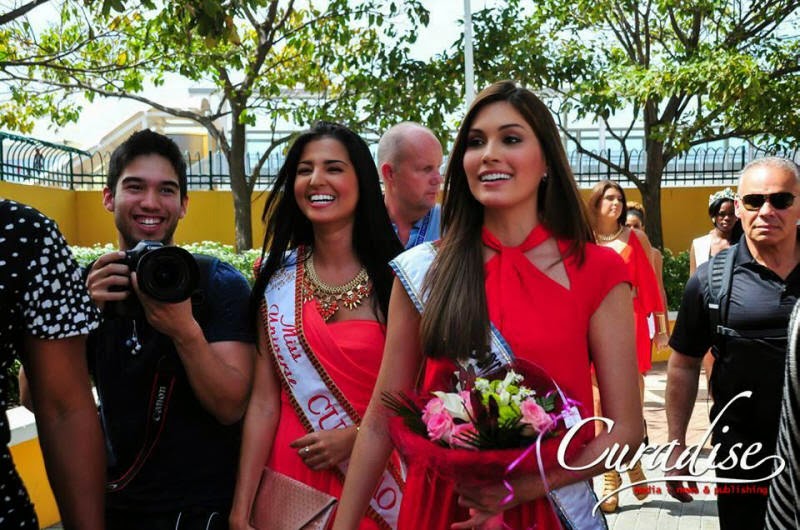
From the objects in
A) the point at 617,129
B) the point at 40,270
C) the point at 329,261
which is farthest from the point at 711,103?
the point at 40,270

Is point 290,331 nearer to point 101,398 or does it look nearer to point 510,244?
point 101,398

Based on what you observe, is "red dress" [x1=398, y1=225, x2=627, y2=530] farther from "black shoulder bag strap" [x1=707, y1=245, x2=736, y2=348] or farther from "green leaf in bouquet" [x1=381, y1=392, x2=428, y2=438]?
"black shoulder bag strap" [x1=707, y1=245, x2=736, y2=348]

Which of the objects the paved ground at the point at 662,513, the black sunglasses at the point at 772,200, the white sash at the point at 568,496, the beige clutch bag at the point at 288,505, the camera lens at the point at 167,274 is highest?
the black sunglasses at the point at 772,200

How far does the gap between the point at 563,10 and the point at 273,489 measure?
12854mm

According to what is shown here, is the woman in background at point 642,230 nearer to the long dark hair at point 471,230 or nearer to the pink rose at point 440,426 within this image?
the long dark hair at point 471,230

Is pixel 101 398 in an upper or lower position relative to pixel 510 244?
lower

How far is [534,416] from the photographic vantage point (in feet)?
7.43

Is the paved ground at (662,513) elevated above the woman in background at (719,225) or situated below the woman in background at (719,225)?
below

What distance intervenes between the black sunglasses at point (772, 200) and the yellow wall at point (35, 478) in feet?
13.1

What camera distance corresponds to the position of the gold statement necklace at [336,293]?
10.8 feet

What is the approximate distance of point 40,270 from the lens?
6.95ft

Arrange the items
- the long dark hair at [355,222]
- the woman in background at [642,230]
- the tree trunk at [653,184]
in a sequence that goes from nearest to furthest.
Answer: the long dark hair at [355,222], the woman in background at [642,230], the tree trunk at [653,184]

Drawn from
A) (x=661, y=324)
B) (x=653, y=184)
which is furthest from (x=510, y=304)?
(x=653, y=184)

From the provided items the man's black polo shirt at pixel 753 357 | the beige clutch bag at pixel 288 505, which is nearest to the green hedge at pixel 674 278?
the man's black polo shirt at pixel 753 357
